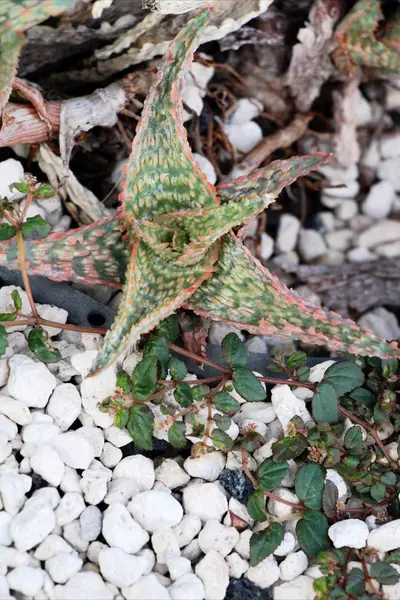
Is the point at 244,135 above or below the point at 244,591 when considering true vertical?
above

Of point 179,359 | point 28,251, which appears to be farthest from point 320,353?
point 28,251

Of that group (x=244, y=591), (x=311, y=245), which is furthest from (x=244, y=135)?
(x=244, y=591)

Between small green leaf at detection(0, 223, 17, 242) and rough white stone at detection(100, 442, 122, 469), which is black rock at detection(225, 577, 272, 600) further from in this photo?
small green leaf at detection(0, 223, 17, 242)

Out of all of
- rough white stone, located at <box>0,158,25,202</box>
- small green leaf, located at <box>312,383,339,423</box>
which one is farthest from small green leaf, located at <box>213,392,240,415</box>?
rough white stone, located at <box>0,158,25,202</box>

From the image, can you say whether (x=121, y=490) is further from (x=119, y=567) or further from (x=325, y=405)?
(x=325, y=405)

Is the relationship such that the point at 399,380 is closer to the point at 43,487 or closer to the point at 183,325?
the point at 183,325

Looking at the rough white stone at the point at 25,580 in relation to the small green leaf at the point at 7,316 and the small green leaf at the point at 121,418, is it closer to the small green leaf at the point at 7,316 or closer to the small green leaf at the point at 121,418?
the small green leaf at the point at 121,418

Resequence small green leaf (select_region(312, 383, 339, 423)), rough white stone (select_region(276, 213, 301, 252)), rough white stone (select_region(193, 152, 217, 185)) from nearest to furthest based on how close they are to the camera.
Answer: small green leaf (select_region(312, 383, 339, 423)) < rough white stone (select_region(193, 152, 217, 185)) < rough white stone (select_region(276, 213, 301, 252))
